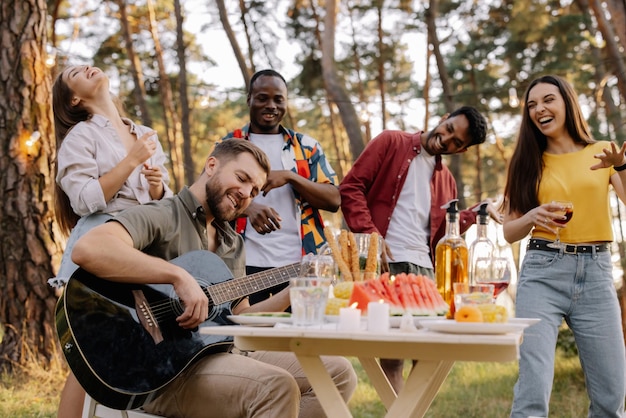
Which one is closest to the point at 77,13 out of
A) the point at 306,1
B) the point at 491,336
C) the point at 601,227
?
the point at 306,1

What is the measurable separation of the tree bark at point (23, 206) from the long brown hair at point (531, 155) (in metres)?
3.91

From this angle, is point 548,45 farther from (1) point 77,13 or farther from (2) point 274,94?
(2) point 274,94

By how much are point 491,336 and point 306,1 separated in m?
16.1

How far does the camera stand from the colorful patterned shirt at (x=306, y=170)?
165 inches

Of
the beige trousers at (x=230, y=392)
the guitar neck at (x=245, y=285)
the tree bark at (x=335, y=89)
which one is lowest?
the beige trousers at (x=230, y=392)

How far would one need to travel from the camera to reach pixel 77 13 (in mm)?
18312

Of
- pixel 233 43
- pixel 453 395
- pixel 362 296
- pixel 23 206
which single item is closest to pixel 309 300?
pixel 362 296

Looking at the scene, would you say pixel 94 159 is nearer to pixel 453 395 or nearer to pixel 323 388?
pixel 323 388

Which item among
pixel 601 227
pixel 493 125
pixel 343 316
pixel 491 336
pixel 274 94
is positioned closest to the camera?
pixel 491 336

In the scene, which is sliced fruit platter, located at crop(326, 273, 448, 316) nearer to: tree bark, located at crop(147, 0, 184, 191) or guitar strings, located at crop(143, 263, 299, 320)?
guitar strings, located at crop(143, 263, 299, 320)

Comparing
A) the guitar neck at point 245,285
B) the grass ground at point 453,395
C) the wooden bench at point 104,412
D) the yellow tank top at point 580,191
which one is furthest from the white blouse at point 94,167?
the grass ground at point 453,395

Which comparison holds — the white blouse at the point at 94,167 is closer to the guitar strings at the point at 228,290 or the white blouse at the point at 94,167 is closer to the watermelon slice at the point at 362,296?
the guitar strings at the point at 228,290

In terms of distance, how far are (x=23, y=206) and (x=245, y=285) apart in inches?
148

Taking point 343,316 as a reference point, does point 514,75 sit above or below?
above
